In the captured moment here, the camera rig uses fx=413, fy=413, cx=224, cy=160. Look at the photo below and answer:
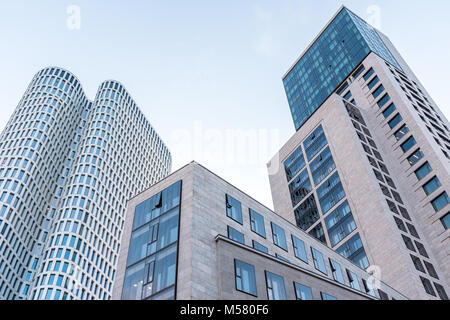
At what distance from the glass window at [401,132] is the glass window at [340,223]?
55.6ft

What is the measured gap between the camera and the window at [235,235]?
35.9 meters

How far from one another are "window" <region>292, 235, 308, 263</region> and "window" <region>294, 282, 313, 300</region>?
6822mm

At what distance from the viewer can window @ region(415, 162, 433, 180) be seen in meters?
68.0

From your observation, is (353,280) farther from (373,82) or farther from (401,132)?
(373,82)

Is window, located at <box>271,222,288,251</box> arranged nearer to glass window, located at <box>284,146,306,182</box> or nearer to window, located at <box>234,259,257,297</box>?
window, located at <box>234,259,257,297</box>

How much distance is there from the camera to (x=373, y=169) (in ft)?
239

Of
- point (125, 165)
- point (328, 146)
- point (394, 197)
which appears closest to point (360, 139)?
point (328, 146)

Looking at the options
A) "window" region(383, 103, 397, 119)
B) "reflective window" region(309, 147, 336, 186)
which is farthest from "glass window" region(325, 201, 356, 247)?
"window" region(383, 103, 397, 119)

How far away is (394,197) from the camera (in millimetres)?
69875

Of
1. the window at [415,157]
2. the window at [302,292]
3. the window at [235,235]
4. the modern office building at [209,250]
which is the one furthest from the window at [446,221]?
the window at [235,235]

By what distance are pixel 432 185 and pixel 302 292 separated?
42183 millimetres

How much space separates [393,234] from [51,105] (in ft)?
361

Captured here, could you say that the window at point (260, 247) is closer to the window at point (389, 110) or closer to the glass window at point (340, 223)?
the glass window at point (340, 223)
